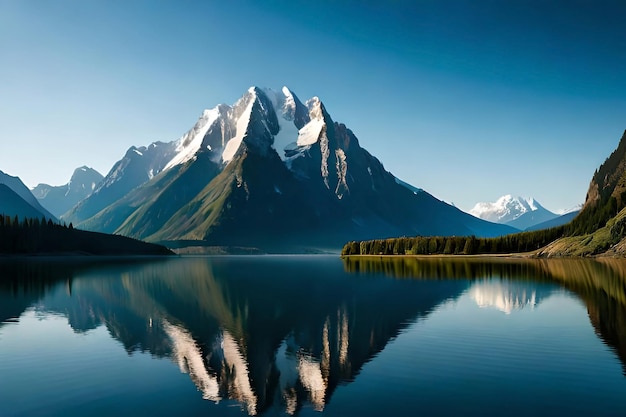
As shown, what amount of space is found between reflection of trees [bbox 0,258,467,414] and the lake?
0.24 metres

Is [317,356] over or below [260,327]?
below

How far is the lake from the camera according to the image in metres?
30.9

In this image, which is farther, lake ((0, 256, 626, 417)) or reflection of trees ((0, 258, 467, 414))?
reflection of trees ((0, 258, 467, 414))

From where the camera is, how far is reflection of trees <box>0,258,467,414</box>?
35.8m

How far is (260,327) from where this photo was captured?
57.4 meters

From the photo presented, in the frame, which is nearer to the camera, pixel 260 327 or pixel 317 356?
pixel 317 356

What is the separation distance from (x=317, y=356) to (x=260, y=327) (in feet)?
51.6

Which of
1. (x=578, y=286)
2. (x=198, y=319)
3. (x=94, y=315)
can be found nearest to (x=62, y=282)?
(x=94, y=315)

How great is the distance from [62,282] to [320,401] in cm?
10861

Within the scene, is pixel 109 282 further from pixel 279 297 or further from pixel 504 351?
pixel 504 351

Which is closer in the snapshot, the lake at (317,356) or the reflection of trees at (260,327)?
the lake at (317,356)

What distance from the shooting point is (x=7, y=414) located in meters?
29.4

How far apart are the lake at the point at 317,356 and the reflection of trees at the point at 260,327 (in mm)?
241

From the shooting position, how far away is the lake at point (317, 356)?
30.9 metres
